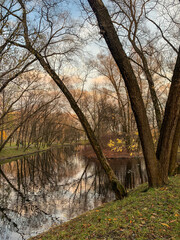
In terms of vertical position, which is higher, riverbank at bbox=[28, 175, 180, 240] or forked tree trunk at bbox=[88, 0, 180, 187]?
forked tree trunk at bbox=[88, 0, 180, 187]

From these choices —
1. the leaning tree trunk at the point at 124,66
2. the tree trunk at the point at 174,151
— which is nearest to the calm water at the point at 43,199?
the tree trunk at the point at 174,151

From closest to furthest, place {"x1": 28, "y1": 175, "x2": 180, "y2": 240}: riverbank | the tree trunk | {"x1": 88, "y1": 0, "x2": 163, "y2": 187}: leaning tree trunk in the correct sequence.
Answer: {"x1": 28, "y1": 175, "x2": 180, "y2": 240}: riverbank
{"x1": 88, "y1": 0, "x2": 163, "y2": 187}: leaning tree trunk
the tree trunk

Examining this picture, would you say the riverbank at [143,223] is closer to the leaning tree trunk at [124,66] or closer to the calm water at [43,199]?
the leaning tree trunk at [124,66]

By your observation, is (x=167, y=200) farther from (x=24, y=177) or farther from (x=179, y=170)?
(x=24, y=177)

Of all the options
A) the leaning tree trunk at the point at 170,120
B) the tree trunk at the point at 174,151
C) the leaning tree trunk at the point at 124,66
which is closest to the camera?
the leaning tree trunk at the point at 170,120

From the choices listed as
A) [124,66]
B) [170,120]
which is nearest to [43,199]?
[170,120]

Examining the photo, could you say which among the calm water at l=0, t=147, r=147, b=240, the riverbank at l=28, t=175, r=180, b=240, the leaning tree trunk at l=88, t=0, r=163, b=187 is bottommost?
the calm water at l=0, t=147, r=147, b=240

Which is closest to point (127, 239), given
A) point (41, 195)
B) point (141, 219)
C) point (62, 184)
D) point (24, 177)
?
point (141, 219)

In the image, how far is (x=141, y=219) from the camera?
13.2 feet

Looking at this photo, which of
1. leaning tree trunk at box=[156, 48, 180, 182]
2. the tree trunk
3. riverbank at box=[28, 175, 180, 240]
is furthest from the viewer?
the tree trunk

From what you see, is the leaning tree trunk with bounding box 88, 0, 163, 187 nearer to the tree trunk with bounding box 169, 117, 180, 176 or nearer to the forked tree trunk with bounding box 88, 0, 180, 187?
the forked tree trunk with bounding box 88, 0, 180, 187

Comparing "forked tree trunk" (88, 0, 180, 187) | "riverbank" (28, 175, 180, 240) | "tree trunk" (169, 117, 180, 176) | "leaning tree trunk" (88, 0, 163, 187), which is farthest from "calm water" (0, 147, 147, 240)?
"leaning tree trunk" (88, 0, 163, 187)

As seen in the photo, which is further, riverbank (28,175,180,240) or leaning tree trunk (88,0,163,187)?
leaning tree trunk (88,0,163,187)

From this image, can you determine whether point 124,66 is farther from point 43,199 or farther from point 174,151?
point 43,199
